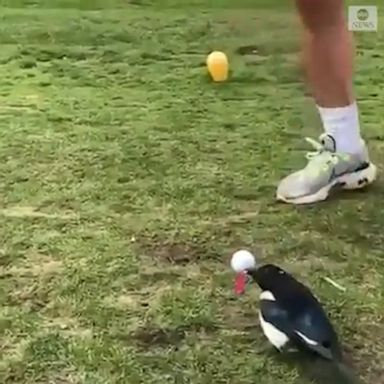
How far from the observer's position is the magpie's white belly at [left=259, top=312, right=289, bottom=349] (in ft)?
3.80

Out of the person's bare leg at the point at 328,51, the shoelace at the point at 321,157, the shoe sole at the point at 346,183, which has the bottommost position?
the shoe sole at the point at 346,183

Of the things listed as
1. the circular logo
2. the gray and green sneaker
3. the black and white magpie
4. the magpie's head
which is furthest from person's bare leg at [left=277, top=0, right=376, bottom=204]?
the circular logo

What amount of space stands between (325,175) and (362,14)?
1464mm

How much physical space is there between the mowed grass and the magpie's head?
0.06 feet

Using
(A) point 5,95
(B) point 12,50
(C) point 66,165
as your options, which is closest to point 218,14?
(B) point 12,50

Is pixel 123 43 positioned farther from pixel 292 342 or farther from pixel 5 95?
pixel 292 342

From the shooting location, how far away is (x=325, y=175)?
5.53 feet

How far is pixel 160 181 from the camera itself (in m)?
1.74

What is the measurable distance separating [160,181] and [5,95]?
63 cm

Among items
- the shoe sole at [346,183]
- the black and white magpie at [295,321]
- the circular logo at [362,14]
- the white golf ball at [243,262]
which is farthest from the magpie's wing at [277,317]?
the circular logo at [362,14]

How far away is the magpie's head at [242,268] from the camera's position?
1.31m

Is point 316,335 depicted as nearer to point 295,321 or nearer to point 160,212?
point 295,321

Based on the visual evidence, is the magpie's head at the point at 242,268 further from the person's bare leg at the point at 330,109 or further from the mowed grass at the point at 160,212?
the person's bare leg at the point at 330,109

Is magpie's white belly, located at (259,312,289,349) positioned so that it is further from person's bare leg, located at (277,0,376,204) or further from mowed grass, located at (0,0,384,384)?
person's bare leg, located at (277,0,376,204)
